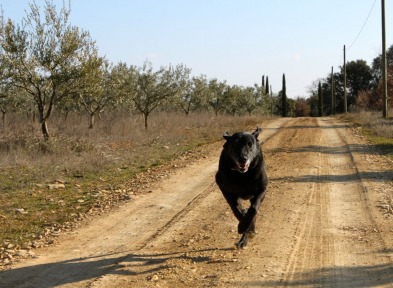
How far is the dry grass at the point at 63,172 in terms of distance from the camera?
864cm

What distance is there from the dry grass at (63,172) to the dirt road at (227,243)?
0.90 metres

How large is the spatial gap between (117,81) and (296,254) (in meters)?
25.7

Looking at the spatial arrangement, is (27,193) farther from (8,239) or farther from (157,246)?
(157,246)

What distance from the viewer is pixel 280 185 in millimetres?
10938

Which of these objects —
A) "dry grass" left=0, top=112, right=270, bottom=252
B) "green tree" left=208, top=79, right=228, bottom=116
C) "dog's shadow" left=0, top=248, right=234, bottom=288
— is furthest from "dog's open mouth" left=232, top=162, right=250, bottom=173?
"green tree" left=208, top=79, right=228, bottom=116

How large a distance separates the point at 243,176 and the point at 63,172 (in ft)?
29.6

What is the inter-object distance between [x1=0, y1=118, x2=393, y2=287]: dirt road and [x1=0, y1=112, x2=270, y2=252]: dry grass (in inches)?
35.3

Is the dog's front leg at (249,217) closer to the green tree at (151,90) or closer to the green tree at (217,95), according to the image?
the green tree at (151,90)

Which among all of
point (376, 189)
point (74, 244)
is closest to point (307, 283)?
point (74, 244)

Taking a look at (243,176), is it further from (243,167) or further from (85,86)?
(85,86)

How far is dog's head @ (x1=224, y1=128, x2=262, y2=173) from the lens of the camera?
18.7 ft

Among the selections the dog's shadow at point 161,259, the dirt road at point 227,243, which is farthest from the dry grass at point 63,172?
the dog's shadow at point 161,259

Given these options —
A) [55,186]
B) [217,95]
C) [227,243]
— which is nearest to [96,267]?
[227,243]

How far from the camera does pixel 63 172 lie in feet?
45.3
